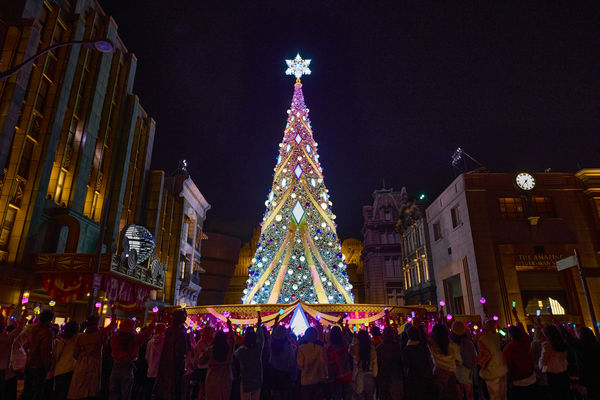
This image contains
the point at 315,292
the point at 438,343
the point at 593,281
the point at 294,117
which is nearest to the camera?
the point at 438,343

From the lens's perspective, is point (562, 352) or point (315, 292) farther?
point (315, 292)

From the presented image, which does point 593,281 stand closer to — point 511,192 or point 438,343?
point 511,192

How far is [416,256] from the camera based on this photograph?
38562 millimetres

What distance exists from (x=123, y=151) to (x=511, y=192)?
3034cm

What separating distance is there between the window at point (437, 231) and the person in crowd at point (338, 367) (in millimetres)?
28578

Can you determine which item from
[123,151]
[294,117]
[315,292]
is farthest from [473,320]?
[123,151]

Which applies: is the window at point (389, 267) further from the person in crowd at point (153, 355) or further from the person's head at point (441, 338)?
the person in crowd at point (153, 355)

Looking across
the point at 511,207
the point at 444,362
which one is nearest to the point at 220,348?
the point at 444,362

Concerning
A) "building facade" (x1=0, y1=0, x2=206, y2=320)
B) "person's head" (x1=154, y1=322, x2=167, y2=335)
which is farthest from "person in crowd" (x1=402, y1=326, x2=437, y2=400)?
"building facade" (x1=0, y1=0, x2=206, y2=320)

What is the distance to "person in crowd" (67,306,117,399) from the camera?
560cm

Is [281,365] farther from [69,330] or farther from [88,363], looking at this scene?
[69,330]

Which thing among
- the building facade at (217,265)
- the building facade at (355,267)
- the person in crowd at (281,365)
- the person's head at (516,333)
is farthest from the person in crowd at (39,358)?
the building facade at (217,265)

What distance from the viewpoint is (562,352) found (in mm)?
6648

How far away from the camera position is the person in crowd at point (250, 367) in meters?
5.82
